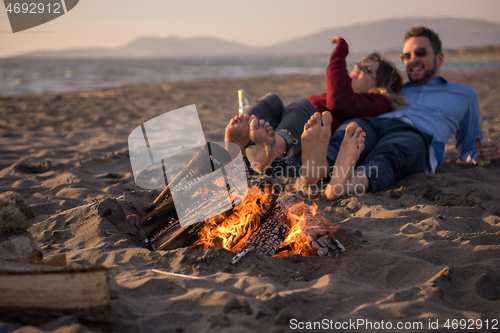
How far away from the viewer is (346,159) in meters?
2.55

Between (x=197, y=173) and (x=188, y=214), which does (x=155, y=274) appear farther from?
(x=197, y=173)

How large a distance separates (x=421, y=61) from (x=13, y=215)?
369 centimetres

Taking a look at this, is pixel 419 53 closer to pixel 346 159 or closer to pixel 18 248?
pixel 346 159

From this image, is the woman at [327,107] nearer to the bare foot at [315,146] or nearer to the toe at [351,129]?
the bare foot at [315,146]

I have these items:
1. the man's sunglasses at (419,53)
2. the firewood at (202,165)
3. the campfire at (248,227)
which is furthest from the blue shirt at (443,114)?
the firewood at (202,165)

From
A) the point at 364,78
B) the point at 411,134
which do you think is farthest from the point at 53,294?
the point at 364,78

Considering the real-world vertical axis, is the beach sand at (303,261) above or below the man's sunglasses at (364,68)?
below

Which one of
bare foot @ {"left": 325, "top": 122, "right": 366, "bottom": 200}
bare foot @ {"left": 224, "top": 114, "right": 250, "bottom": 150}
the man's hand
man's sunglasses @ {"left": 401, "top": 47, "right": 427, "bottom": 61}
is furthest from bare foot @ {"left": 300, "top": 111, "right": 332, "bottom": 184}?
the man's hand

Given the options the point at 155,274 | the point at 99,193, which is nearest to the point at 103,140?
the point at 99,193

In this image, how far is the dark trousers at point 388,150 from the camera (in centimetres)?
278

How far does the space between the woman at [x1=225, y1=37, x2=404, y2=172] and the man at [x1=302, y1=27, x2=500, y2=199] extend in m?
0.16

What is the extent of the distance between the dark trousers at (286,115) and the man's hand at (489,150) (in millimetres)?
1725

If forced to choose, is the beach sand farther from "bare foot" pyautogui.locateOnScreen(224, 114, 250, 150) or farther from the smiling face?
the smiling face

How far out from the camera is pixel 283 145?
2.61 m
